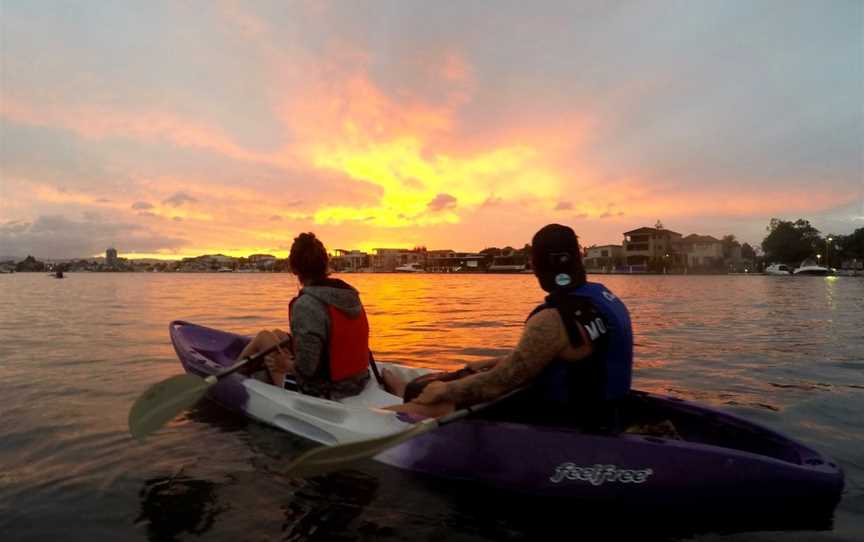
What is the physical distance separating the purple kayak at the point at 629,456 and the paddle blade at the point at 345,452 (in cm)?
67

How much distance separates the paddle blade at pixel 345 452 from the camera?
3979mm

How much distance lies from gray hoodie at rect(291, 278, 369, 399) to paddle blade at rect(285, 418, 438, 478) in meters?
1.56

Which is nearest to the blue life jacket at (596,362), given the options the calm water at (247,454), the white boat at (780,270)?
the calm water at (247,454)

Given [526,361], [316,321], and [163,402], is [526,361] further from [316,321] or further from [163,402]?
[163,402]

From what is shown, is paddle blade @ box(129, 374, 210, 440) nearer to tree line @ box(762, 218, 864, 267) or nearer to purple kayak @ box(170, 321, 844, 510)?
purple kayak @ box(170, 321, 844, 510)

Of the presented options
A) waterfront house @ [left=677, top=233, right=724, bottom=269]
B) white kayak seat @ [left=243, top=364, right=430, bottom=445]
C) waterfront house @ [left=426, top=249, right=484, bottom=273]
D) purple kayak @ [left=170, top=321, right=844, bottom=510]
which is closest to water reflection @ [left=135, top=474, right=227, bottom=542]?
white kayak seat @ [left=243, top=364, right=430, bottom=445]

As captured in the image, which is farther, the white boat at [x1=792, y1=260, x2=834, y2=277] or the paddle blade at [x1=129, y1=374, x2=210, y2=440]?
the white boat at [x1=792, y1=260, x2=834, y2=277]

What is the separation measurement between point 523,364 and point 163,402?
3708mm

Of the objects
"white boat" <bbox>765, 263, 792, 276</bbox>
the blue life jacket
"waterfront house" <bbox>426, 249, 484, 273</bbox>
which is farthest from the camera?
"waterfront house" <bbox>426, 249, 484, 273</bbox>

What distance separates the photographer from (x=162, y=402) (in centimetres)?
544

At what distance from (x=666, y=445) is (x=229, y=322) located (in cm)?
1741

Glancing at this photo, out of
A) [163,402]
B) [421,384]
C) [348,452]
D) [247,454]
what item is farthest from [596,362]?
[163,402]

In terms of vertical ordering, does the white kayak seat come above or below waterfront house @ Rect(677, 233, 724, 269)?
below

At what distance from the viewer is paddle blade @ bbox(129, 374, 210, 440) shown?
5172 mm
